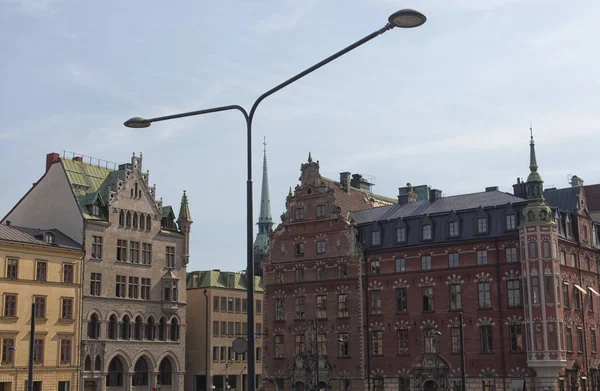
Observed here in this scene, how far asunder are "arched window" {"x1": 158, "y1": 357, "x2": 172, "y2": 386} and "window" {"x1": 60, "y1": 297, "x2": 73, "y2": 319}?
13.9 metres

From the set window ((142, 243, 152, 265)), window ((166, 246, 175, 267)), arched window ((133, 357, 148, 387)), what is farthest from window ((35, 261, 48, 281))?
window ((166, 246, 175, 267))

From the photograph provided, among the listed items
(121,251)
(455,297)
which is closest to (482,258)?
(455,297)

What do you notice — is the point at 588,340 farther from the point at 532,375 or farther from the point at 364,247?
the point at 364,247

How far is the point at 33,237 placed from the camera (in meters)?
79.8

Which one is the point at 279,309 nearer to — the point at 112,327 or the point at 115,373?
the point at 112,327

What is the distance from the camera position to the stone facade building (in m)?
83.6

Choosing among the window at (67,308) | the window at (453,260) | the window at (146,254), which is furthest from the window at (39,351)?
the window at (453,260)

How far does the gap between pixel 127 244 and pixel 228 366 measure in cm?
2700

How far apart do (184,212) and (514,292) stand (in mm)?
40463

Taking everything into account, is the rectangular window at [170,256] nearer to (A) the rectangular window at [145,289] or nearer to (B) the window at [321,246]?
(A) the rectangular window at [145,289]

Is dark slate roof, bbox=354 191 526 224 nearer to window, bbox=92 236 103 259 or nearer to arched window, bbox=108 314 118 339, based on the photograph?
window, bbox=92 236 103 259

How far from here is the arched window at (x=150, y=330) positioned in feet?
292

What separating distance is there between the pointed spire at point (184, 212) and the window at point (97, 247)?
1310cm

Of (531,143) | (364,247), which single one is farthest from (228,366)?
(531,143)
